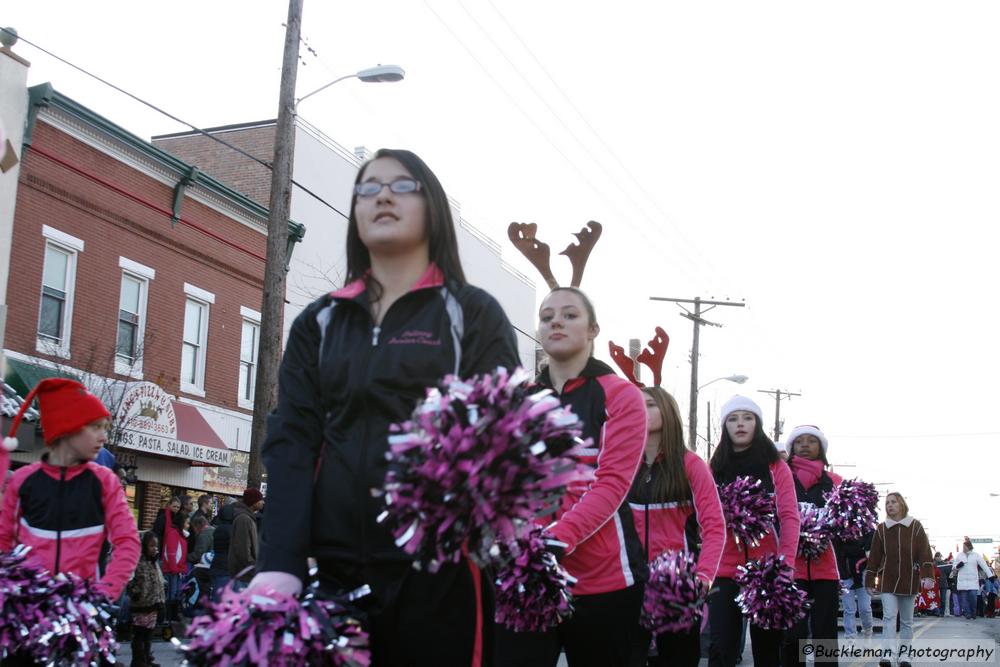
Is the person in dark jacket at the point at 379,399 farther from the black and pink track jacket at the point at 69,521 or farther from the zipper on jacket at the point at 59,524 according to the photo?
the zipper on jacket at the point at 59,524

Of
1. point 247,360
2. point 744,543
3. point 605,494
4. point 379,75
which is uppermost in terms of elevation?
point 379,75

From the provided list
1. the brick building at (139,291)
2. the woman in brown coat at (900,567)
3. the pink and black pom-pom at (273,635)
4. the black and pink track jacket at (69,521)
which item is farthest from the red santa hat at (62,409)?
the brick building at (139,291)

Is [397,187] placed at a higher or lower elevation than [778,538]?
higher

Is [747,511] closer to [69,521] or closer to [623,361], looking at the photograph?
[623,361]

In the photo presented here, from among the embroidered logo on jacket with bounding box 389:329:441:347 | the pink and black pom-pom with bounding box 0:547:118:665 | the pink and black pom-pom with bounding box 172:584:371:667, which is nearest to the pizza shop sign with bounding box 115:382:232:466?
the pink and black pom-pom with bounding box 0:547:118:665

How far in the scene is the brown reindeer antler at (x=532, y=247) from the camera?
21.1 ft

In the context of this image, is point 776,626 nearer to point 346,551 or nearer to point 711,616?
point 711,616

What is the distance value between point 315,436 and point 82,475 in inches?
128

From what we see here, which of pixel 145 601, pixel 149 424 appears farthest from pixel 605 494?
pixel 149 424

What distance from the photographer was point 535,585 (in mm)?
4191

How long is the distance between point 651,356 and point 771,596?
5.36 ft

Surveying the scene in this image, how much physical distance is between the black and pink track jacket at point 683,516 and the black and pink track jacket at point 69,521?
2.55 metres

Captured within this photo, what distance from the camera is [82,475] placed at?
588 centimetres

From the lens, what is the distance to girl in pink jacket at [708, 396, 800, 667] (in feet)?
24.4
